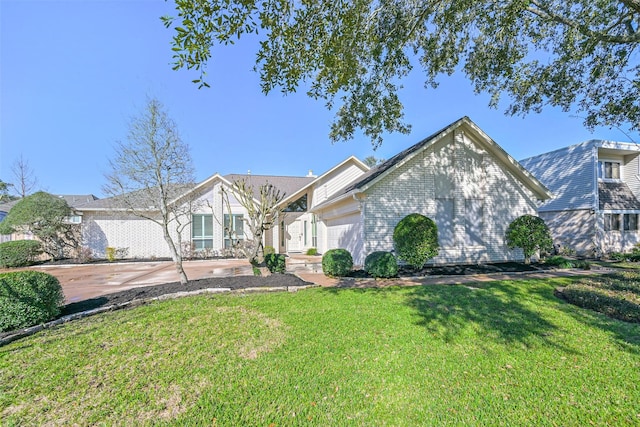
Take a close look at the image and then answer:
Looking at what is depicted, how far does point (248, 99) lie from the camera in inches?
436

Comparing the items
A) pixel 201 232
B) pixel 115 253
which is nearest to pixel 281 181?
pixel 201 232

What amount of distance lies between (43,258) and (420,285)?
22001 millimetres

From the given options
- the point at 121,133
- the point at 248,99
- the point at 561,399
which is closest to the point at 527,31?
the point at 248,99

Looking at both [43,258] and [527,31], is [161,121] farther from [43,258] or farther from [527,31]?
[43,258]

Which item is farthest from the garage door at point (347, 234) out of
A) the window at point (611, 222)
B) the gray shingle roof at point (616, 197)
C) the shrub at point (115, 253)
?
the window at point (611, 222)

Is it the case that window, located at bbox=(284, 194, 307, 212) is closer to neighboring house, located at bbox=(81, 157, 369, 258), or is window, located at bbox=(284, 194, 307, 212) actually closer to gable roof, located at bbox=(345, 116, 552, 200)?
neighboring house, located at bbox=(81, 157, 369, 258)

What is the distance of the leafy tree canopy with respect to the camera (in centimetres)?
569

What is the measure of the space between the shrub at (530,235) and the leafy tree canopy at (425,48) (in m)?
4.38

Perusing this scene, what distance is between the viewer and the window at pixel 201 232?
62.1ft

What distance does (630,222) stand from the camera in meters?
18.2

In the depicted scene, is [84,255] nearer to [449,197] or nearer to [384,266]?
[384,266]

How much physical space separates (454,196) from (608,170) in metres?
15.2

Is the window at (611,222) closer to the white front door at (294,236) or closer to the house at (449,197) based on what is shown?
the house at (449,197)

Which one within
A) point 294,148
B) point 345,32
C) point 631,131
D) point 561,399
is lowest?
point 561,399
